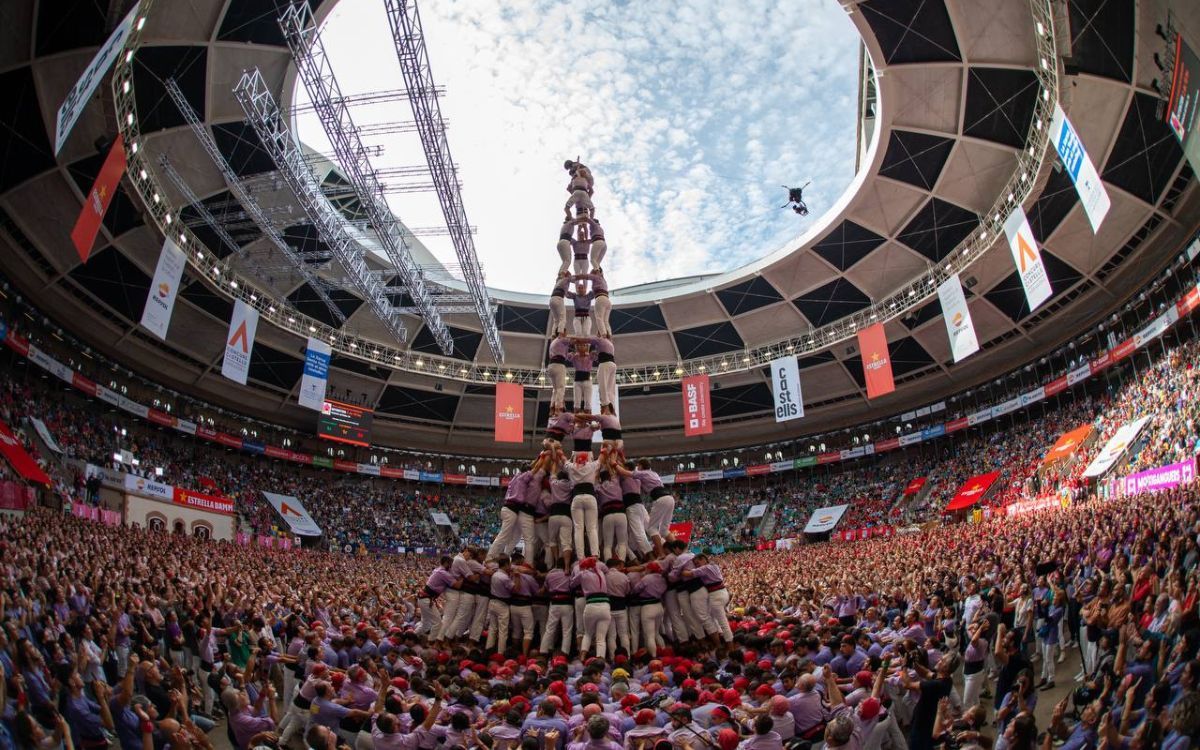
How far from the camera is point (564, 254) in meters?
18.6

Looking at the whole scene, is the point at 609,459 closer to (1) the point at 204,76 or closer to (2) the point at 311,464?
(1) the point at 204,76

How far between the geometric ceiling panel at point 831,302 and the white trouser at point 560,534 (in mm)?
31881

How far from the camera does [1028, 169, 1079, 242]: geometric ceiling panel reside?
30.4m

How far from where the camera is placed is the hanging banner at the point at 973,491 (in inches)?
1501

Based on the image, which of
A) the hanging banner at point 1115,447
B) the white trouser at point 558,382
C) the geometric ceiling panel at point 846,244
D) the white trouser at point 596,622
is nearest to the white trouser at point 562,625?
the white trouser at point 596,622

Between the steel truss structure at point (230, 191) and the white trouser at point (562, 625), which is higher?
the steel truss structure at point (230, 191)

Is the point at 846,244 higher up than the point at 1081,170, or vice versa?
the point at 846,244

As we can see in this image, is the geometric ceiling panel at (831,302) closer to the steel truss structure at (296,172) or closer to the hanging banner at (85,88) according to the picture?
the steel truss structure at (296,172)

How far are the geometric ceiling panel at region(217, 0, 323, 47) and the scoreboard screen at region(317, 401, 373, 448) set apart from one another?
74.2 ft

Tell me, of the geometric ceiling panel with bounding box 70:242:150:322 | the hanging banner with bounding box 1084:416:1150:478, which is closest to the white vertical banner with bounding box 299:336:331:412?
the geometric ceiling panel with bounding box 70:242:150:322

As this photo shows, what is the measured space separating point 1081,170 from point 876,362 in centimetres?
1438

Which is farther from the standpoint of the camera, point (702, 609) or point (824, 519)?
point (824, 519)

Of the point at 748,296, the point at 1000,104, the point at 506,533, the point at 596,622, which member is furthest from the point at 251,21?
the point at 748,296

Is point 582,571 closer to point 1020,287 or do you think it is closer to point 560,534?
point 560,534
